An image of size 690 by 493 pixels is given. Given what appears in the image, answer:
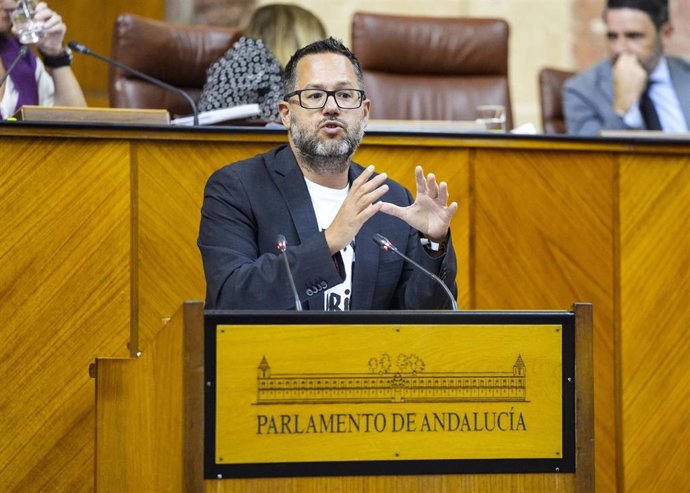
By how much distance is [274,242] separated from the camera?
2838mm

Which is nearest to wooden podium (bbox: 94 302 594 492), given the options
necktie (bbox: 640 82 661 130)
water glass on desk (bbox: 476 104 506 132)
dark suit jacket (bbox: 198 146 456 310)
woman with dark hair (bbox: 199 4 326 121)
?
dark suit jacket (bbox: 198 146 456 310)

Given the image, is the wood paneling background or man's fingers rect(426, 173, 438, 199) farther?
the wood paneling background

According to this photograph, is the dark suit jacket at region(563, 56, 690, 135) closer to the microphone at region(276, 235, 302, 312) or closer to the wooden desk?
the wooden desk

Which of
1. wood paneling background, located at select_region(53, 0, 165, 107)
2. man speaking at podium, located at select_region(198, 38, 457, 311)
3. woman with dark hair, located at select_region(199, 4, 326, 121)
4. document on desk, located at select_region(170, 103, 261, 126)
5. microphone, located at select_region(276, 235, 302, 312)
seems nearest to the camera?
microphone, located at select_region(276, 235, 302, 312)

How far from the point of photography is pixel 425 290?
2.79 meters

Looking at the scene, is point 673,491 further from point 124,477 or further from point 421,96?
point 421,96

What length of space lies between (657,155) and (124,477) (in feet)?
6.53

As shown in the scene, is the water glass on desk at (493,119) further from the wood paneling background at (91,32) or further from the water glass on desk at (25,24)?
the wood paneling background at (91,32)

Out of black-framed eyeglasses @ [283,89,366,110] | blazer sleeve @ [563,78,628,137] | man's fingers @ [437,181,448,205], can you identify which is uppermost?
blazer sleeve @ [563,78,628,137]

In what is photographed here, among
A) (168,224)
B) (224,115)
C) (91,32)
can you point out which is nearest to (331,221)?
(168,224)

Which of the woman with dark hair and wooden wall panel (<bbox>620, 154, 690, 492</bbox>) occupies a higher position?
the woman with dark hair

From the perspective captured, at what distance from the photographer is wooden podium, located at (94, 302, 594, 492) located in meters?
2.16

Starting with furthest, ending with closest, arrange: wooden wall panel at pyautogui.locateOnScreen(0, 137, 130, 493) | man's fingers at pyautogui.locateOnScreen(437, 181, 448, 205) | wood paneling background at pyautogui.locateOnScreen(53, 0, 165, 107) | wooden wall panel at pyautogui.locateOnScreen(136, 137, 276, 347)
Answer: wood paneling background at pyautogui.locateOnScreen(53, 0, 165, 107) < wooden wall panel at pyautogui.locateOnScreen(136, 137, 276, 347) < wooden wall panel at pyautogui.locateOnScreen(0, 137, 130, 493) < man's fingers at pyautogui.locateOnScreen(437, 181, 448, 205)

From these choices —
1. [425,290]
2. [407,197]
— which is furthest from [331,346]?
[407,197]
